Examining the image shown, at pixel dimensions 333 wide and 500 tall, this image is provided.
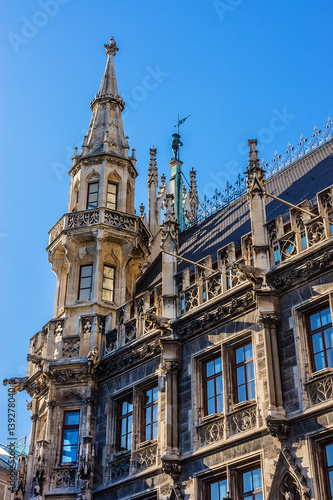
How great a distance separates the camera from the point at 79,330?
2581cm

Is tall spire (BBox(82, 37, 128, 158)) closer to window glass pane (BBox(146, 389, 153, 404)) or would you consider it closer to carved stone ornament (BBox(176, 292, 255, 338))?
carved stone ornament (BBox(176, 292, 255, 338))

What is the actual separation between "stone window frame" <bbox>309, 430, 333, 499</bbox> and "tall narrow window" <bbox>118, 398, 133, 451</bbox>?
6687 mm

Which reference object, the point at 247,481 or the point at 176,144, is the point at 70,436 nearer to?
the point at 247,481

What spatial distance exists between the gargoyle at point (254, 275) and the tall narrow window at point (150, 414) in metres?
4.58

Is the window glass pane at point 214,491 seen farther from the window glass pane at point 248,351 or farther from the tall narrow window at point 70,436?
the tall narrow window at point 70,436

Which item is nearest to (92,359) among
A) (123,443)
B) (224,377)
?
(123,443)

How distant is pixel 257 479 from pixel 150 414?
468 cm

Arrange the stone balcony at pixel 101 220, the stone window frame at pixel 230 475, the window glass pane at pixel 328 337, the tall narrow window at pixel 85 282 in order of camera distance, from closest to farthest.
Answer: the window glass pane at pixel 328 337 → the stone window frame at pixel 230 475 → the tall narrow window at pixel 85 282 → the stone balcony at pixel 101 220

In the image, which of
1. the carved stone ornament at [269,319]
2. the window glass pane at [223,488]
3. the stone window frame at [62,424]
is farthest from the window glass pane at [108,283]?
the window glass pane at [223,488]

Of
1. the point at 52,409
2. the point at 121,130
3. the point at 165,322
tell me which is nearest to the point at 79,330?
the point at 52,409

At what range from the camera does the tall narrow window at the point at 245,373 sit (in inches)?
786

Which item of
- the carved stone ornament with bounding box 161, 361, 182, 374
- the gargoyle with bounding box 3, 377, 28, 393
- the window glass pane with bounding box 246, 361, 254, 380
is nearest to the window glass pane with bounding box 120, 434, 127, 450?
the carved stone ornament with bounding box 161, 361, 182, 374

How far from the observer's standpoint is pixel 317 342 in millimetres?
18891

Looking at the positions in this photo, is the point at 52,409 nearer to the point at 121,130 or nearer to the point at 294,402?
the point at 294,402
